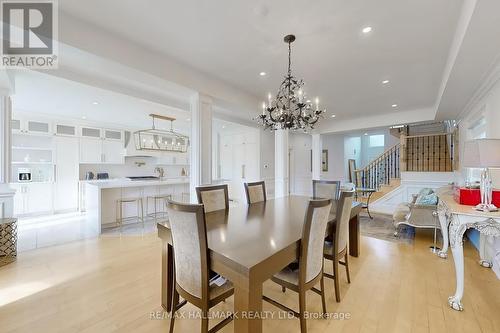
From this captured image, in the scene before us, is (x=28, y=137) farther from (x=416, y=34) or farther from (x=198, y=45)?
(x=416, y=34)

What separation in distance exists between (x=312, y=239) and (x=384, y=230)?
3.54 meters

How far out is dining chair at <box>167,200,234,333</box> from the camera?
4.33 ft

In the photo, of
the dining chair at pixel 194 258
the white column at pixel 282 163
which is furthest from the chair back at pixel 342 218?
the white column at pixel 282 163

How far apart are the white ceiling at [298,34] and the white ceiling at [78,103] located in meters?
1.87

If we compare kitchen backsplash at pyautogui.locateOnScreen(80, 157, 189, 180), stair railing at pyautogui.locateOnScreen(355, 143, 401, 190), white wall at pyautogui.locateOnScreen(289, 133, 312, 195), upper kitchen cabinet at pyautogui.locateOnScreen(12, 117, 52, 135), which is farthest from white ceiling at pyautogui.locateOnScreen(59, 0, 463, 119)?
kitchen backsplash at pyautogui.locateOnScreen(80, 157, 189, 180)

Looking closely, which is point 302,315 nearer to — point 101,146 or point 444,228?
point 444,228

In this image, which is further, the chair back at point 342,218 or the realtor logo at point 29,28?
the chair back at point 342,218

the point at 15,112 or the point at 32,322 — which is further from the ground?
the point at 15,112

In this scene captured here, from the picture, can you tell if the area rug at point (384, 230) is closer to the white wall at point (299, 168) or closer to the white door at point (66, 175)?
the white wall at point (299, 168)

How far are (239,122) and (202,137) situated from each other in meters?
2.40

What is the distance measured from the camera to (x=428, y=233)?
13.1 ft

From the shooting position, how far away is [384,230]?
4.23m

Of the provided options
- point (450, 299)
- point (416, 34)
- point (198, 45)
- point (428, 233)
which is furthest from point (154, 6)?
point (428, 233)

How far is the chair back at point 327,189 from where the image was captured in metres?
3.36
